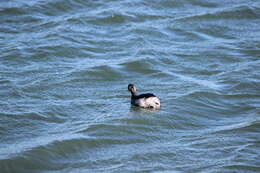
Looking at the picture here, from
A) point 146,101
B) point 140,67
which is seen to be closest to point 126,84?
point 140,67

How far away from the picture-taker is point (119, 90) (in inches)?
512

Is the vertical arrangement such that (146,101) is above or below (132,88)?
below

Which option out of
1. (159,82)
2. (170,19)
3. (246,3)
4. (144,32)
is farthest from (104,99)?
(246,3)

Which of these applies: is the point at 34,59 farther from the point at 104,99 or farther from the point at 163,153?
the point at 163,153

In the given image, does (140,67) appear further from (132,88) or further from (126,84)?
(132,88)

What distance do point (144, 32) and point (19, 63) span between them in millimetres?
4524

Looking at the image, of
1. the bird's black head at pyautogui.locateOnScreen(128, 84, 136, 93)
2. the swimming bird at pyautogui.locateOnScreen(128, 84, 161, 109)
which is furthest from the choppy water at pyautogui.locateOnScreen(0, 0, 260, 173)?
the bird's black head at pyautogui.locateOnScreen(128, 84, 136, 93)

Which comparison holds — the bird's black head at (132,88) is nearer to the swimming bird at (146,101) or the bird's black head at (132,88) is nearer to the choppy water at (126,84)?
the swimming bird at (146,101)

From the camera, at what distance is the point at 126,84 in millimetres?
13438

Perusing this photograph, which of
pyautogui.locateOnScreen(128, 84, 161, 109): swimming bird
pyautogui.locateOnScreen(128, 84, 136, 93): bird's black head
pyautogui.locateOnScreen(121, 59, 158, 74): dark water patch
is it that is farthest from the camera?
pyautogui.locateOnScreen(121, 59, 158, 74): dark water patch

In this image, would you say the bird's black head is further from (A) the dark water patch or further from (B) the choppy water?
(A) the dark water patch

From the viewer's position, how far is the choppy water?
A: 9.40m

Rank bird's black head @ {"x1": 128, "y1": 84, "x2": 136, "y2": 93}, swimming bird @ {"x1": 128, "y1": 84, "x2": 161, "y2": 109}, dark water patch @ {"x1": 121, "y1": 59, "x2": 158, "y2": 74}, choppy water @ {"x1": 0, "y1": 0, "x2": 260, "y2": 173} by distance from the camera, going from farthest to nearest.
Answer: dark water patch @ {"x1": 121, "y1": 59, "x2": 158, "y2": 74}, bird's black head @ {"x1": 128, "y1": 84, "x2": 136, "y2": 93}, swimming bird @ {"x1": 128, "y1": 84, "x2": 161, "y2": 109}, choppy water @ {"x1": 0, "y1": 0, "x2": 260, "y2": 173}

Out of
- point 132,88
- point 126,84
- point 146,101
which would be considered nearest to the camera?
point 146,101
